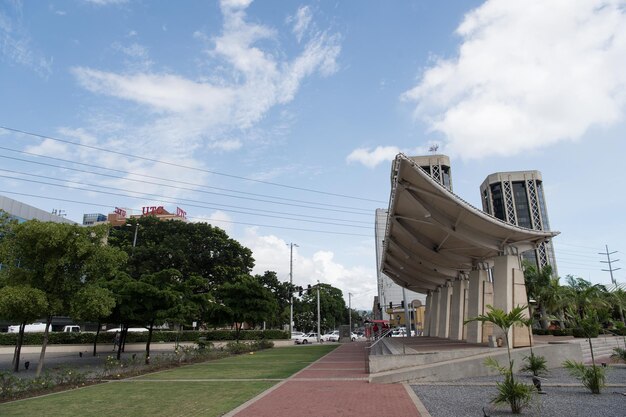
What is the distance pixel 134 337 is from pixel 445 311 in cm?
2790

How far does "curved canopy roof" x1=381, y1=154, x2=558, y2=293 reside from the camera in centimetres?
1595

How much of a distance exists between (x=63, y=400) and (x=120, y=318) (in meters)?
12.4

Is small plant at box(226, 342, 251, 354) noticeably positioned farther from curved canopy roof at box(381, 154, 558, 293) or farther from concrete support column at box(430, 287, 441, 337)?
concrete support column at box(430, 287, 441, 337)

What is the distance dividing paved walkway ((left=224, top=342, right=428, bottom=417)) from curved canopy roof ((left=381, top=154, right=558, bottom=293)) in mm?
7296

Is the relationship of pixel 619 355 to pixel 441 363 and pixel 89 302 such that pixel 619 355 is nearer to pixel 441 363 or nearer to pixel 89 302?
pixel 441 363

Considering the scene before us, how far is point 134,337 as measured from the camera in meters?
38.1

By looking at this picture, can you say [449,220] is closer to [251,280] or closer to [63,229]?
[63,229]

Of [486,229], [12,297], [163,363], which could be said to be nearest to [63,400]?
[12,297]

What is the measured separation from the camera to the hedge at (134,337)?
33875 millimetres

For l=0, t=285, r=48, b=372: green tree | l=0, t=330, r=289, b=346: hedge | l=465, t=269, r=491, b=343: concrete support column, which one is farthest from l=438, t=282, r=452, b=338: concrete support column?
l=0, t=285, r=48, b=372: green tree

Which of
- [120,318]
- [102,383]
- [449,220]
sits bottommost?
[102,383]

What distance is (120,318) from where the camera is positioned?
23.2m

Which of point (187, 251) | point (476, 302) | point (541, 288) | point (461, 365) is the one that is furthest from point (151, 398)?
point (187, 251)

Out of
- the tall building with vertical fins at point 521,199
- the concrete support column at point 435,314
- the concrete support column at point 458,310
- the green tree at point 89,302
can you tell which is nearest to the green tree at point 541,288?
the concrete support column at point 435,314
